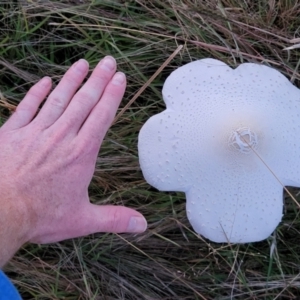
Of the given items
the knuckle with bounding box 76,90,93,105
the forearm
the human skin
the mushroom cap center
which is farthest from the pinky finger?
the mushroom cap center

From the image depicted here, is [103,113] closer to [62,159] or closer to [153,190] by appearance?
Result: [62,159]

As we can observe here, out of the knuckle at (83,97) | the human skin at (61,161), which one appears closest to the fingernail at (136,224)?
the human skin at (61,161)

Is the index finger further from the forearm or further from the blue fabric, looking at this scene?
the blue fabric

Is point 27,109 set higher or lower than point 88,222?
higher

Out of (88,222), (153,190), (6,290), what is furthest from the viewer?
(153,190)

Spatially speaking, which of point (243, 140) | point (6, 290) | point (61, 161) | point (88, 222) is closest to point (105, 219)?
point (88, 222)

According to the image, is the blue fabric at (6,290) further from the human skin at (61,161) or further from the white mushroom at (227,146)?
the white mushroom at (227,146)
